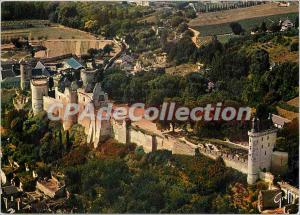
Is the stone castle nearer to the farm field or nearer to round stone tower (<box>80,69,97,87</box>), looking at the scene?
round stone tower (<box>80,69,97,87</box>)

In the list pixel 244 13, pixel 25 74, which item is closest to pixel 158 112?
pixel 244 13

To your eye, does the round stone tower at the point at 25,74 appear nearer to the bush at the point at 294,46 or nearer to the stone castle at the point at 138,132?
the stone castle at the point at 138,132

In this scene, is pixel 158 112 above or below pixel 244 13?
below

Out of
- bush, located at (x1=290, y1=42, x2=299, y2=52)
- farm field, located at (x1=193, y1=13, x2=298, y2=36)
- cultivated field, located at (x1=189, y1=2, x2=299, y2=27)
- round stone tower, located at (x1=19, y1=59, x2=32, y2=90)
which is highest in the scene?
cultivated field, located at (x1=189, y1=2, x2=299, y2=27)

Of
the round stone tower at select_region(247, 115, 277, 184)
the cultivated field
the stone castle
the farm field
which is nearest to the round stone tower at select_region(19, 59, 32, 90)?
the stone castle

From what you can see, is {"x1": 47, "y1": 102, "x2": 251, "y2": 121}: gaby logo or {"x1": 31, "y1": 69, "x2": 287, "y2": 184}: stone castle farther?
{"x1": 47, "y1": 102, "x2": 251, "y2": 121}: gaby logo

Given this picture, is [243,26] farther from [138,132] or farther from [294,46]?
[138,132]

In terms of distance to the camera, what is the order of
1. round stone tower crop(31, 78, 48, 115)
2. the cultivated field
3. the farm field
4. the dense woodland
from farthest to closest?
round stone tower crop(31, 78, 48, 115), the farm field, the cultivated field, the dense woodland

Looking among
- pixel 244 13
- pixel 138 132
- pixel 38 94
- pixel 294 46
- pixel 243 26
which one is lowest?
pixel 138 132
